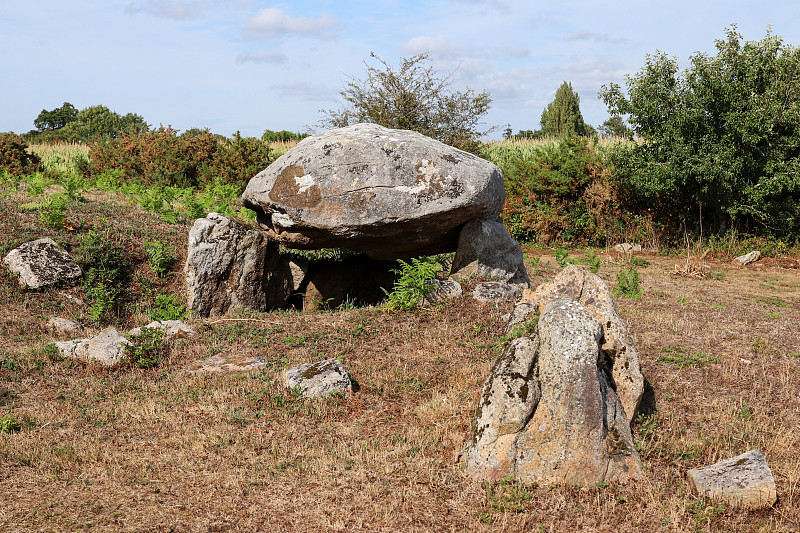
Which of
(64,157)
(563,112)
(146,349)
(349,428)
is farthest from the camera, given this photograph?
(563,112)

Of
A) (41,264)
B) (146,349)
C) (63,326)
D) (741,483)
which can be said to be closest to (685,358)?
(741,483)

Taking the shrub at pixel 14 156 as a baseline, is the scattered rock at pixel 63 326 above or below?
below

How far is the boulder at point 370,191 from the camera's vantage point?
1046 cm

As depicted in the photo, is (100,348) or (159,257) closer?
(100,348)

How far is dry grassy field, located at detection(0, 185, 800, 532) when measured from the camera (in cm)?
525

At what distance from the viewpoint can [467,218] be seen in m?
11.5

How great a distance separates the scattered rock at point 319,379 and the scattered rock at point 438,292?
8.84ft

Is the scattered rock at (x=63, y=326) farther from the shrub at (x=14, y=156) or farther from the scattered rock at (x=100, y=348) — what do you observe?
the shrub at (x=14, y=156)

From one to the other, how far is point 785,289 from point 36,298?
16002 mm

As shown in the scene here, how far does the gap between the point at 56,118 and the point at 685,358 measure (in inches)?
2076

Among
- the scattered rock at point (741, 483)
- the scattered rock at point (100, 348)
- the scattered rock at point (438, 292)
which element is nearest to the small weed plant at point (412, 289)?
the scattered rock at point (438, 292)

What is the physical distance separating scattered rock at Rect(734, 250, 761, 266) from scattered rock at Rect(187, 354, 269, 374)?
49.8 feet

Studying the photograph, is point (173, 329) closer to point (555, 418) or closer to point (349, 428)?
point (349, 428)

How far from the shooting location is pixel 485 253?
1161 cm
